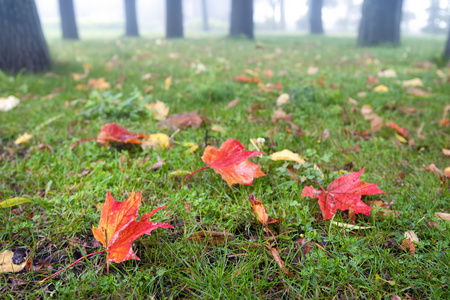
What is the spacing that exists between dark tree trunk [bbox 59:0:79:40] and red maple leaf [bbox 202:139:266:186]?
1352 cm

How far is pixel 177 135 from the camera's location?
220 cm

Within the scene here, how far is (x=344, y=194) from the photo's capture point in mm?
1366

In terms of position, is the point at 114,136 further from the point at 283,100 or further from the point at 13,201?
the point at 283,100

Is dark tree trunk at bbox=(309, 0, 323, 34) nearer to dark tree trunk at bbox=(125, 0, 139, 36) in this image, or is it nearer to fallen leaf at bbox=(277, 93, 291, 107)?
dark tree trunk at bbox=(125, 0, 139, 36)

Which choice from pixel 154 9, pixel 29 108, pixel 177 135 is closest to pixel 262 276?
pixel 177 135

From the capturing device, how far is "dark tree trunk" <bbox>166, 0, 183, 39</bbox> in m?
13.1

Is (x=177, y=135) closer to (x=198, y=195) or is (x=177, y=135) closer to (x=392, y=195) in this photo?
(x=198, y=195)

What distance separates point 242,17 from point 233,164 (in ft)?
38.9

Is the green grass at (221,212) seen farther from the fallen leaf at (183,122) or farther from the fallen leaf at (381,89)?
the fallen leaf at (381,89)

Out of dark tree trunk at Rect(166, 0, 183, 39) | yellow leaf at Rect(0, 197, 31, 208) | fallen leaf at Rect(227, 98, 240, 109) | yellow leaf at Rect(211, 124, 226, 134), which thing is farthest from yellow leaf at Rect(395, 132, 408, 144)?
dark tree trunk at Rect(166, 0, 183, 39)

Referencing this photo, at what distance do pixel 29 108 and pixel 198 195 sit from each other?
233 cm

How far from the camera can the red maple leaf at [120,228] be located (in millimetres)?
1072

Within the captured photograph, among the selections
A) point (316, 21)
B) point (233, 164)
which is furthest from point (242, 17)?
point (233, 164)

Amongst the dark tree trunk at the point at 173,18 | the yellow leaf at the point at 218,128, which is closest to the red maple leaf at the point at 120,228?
the yellow leaf at the point at 218,128
